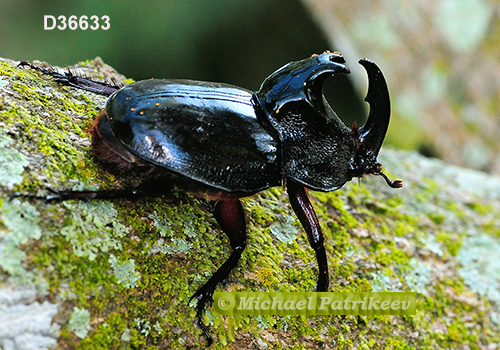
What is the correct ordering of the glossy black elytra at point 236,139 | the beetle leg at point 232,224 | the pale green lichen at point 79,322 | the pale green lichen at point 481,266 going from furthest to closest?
1. the pale green lichen at point 481,266
2. the beetle leg at point 232,224
3. the glossy black elytra at point 236,139
4. the pale green lichen at point 79,322

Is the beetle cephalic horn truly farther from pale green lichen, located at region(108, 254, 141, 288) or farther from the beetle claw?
pale green lichen, located at region(108, 254, 141, 288)

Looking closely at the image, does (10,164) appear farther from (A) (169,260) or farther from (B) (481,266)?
(B) (481,266)

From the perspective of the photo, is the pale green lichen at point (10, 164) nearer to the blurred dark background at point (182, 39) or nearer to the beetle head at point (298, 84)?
the beetle head at point (298, 84)

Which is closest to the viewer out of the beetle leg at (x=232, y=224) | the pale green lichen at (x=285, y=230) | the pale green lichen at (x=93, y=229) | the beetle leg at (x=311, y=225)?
the pale green lichen at (x=93, y=229)

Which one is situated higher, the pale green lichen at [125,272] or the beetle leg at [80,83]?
the beetle leg at [80,83]

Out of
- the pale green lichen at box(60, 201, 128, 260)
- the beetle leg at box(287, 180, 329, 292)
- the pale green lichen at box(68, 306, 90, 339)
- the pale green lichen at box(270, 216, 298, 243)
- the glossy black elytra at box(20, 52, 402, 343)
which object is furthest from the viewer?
the pale green lichen at box(270, 216, 298, 243)

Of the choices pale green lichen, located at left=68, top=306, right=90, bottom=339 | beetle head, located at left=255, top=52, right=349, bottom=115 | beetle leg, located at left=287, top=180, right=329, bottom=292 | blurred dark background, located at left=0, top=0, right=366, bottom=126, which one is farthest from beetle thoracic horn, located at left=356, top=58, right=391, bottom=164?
blurred dark background, located at left=0, top=0, right=366, bottom=126

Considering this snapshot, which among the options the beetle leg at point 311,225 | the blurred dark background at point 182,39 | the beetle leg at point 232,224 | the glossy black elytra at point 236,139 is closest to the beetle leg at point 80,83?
the glossy black elytra at point 236,139

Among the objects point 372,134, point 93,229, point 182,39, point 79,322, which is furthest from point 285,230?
point 182,39
